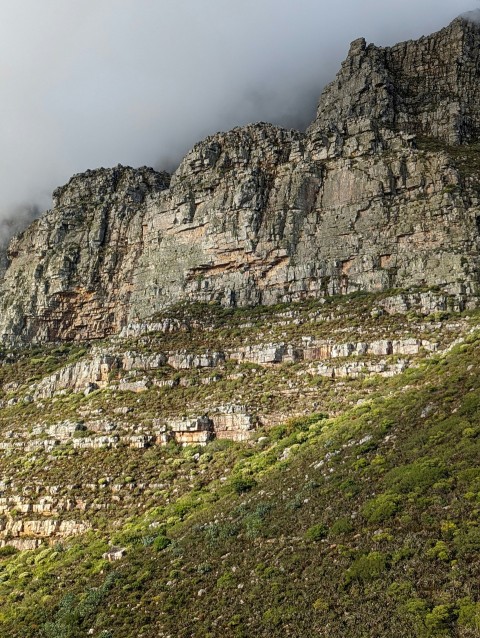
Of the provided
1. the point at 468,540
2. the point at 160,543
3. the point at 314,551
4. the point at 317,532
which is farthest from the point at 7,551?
the point at 468,540

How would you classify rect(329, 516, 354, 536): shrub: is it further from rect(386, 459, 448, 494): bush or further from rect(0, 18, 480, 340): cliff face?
rect(0, 18, 480, 340): cliff face

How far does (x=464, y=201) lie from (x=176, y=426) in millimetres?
49117

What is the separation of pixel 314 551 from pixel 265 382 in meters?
34.5

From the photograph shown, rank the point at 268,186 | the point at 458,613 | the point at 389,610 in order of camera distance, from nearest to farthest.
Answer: the point at 458,613 → the point at 389,610 → the point at 268,186

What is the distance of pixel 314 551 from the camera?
20.5 meters

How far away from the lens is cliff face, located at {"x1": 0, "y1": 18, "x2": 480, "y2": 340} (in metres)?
72.4

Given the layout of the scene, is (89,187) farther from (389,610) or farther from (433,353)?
(389,610)

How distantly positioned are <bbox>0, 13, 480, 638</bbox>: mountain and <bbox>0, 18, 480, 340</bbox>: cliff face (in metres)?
0.38

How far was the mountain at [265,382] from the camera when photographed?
64.1 feet

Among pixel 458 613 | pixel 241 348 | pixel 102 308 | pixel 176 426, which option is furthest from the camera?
pixel 102 308

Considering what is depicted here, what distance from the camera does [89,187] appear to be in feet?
406

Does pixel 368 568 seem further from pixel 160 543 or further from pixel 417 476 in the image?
pixel 160 543

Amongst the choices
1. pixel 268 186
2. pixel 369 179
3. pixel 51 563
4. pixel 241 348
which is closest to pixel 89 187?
pixel 268 186

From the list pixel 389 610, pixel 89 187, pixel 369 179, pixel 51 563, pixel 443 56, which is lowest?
pixel 51 563
